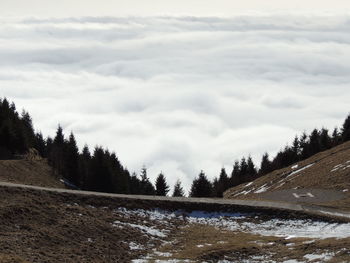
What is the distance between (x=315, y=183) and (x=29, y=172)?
4251 cm

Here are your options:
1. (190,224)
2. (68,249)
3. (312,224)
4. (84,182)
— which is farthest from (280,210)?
(84,182)

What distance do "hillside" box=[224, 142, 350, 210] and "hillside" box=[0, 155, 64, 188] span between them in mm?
30136

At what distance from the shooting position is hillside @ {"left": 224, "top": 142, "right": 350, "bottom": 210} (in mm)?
60719

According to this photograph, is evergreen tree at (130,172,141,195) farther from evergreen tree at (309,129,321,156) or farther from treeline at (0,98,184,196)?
evergreen tree at (309,129,321,156)

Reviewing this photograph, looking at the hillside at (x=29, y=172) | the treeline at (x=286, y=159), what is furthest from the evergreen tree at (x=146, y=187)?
the hillside at (x=29, y=172)

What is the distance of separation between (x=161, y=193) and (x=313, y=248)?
64933mm

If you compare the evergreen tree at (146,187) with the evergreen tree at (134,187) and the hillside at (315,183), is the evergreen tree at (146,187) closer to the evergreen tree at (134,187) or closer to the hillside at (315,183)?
the evergreen tree at (134,187)

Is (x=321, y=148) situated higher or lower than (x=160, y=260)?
higher

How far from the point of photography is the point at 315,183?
70062 millimetres

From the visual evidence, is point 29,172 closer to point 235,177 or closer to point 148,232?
point 148,232

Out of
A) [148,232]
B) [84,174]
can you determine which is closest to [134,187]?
[84,174]

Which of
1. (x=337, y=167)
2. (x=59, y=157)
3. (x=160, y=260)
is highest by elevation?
(x=59, y=157)

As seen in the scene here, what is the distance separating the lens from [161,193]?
98.3 m

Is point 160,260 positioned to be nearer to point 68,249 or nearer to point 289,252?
point 68,249
